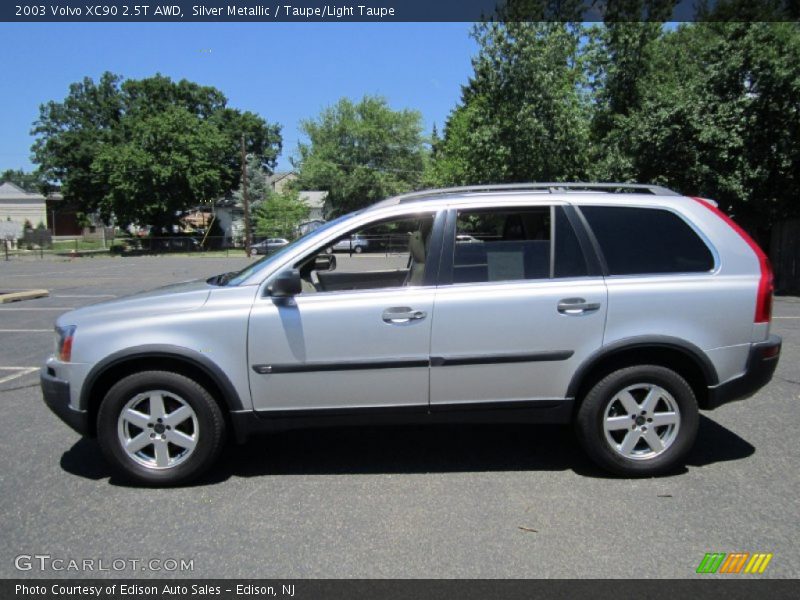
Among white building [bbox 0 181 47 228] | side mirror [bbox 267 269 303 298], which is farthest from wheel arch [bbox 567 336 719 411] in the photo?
white building [bbox 0 181 47 228]

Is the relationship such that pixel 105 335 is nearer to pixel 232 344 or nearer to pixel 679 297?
pixel 232 344

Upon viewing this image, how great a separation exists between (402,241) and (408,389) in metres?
1.25

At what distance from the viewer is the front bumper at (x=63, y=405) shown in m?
4.02

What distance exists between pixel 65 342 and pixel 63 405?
0.41 m

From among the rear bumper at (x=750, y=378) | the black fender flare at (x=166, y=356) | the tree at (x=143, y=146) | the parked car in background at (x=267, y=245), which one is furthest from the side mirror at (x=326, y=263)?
the tree at (x=143, y=146)

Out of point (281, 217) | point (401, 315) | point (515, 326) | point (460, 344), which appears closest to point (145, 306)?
point (401, 315)

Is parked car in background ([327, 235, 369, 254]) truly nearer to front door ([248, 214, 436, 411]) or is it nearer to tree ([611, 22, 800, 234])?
front door ([248, 214, 436, 411])

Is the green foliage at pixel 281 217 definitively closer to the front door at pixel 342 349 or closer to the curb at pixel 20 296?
the curb at pixel 20 296

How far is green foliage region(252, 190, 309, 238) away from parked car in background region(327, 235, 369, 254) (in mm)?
46417

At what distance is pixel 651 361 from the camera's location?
4.16 metres

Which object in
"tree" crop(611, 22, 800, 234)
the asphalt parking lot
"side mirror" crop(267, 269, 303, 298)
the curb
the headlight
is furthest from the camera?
"tree" crop(611, 22, 800, 234)

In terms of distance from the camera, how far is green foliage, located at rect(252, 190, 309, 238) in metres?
51.0

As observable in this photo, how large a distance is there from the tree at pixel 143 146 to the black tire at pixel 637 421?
4788cm

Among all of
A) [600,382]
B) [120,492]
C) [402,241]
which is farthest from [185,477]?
[600,382]
